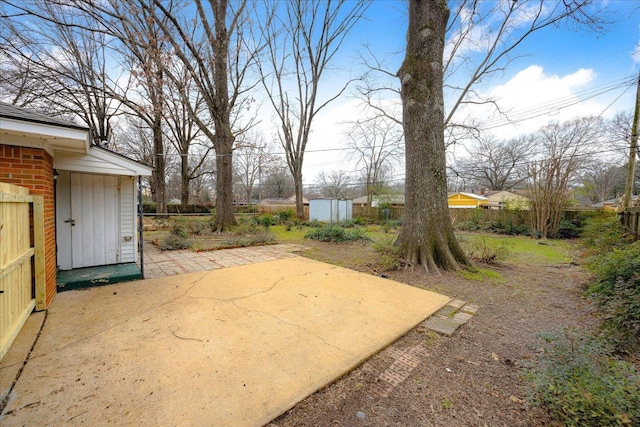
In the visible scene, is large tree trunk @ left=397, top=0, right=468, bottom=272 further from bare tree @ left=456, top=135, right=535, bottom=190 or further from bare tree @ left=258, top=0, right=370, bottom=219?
bare tree @ left=456, top=135, right=535, bottom=190

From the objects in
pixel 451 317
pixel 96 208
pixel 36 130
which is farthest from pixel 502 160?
pixel 36 130

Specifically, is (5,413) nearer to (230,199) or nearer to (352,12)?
(230,199)

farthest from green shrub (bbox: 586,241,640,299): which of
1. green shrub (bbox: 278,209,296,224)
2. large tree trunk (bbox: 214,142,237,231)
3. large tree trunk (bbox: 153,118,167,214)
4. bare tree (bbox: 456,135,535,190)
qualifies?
bare tree (bbox: 456,135,535,190)

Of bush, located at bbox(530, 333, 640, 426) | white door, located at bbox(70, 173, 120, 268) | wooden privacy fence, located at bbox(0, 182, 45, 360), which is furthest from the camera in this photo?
white door, located at bbox(70, 173, 120, 268)

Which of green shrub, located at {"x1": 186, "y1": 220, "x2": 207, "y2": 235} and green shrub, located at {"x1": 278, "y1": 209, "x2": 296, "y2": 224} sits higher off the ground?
green shrub, located at {"x1": 278, "y1": 209, "x2": 296, "y2": 224}

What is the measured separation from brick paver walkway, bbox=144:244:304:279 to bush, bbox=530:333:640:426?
490 centimetres

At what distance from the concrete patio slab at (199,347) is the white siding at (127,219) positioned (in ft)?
3.69

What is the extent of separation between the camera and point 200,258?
5.87 meters

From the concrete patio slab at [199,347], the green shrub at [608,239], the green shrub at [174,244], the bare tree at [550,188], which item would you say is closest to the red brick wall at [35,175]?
the concrete patio slab at [199,347]

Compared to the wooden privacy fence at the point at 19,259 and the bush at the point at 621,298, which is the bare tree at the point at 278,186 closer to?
the wooden privacy fence at the point at 19,259

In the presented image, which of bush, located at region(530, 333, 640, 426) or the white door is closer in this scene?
bush, located at region(530, 333, 640, 426)

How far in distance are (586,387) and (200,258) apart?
20.4 feet

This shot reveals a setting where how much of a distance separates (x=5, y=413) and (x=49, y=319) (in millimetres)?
1603

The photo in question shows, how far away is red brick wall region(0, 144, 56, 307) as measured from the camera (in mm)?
2662
